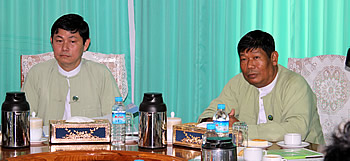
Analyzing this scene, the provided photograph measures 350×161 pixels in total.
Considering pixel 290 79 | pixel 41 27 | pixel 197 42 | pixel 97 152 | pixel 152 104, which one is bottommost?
pixel 97 152

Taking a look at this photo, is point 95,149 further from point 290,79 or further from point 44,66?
point 44,66

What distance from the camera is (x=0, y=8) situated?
419 centimetres

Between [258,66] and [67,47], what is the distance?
132 centimetres

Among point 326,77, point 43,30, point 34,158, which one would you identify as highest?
point 43,30

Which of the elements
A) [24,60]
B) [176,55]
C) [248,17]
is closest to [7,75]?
[24,60]

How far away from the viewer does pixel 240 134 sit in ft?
6.70

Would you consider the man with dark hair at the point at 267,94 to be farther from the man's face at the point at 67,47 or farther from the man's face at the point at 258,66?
the man's face at the point at 67,47

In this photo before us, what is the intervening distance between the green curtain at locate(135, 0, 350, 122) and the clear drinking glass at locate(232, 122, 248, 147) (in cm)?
188

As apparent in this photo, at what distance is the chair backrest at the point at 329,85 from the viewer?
9.03 ft

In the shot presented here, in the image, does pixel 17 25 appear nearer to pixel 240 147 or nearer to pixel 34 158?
pixel 34 158

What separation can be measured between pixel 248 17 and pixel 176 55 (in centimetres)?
77

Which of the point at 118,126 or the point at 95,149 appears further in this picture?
the point at 118,126

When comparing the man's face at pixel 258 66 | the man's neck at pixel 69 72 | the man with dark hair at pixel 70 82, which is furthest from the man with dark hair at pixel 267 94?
the man's neck at pixel 69 72

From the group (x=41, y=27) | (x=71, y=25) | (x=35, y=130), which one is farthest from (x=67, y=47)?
(x=41, y=27)
